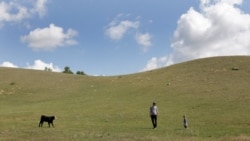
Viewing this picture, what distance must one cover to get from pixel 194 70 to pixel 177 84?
Result: 596 inches

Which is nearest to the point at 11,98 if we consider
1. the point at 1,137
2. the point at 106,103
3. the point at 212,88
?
the point at 106,103

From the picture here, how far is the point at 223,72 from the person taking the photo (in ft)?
254

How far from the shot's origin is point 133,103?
55.5 meters

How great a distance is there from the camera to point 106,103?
5616 centimetres

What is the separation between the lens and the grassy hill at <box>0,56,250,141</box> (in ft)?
95.6

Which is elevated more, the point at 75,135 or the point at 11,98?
the point at 11,98

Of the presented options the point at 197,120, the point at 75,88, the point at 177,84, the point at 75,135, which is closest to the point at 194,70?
the point at 177,84

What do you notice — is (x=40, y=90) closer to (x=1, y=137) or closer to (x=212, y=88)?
(x=212, y=88)

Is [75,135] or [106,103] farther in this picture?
[106,103]

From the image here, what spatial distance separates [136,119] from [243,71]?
134ft

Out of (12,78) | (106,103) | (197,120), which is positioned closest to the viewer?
(197,120)

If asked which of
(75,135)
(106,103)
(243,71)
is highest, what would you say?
(243,71)

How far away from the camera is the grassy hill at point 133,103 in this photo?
29125 millimetres

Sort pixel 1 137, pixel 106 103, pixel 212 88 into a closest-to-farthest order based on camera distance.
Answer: pixel 1 137
pixel 106 103
pixel 212 88
